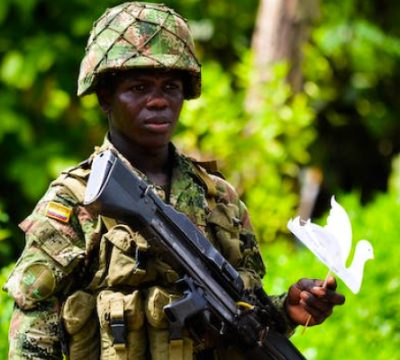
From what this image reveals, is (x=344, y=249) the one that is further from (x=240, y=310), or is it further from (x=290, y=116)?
(x=290, y=116)

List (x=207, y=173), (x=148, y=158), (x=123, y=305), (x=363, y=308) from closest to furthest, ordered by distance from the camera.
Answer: (x=123, y=305) < (x=148, y=158) < (x=207, y=173) < (x=363, y=308)

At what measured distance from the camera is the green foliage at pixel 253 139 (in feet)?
34.9

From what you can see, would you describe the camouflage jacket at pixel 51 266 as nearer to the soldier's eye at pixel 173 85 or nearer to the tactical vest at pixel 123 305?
the tactical vest at pixel 123 305

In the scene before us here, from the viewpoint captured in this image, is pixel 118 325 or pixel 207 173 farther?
pixel 207 173

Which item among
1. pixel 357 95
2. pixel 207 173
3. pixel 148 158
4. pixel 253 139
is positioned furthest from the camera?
pixel 357 95

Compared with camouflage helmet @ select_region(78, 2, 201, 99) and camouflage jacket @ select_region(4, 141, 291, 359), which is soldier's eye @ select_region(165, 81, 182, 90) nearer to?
camouflage helmet @ select_region(78, 2, 201, 99)

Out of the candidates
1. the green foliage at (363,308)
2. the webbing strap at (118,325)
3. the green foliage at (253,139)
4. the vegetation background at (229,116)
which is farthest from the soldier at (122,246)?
the green foliage at (253,139)

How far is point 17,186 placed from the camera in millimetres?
11711

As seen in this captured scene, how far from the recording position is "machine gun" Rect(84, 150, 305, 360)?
4.51m

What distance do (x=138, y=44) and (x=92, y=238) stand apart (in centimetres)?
61

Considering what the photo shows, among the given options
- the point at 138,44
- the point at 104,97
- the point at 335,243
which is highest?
the point at 138,44

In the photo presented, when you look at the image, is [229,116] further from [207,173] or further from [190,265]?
[190,265]

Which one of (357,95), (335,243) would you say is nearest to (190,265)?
(335,243)

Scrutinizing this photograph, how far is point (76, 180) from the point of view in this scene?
4742 millimetres
